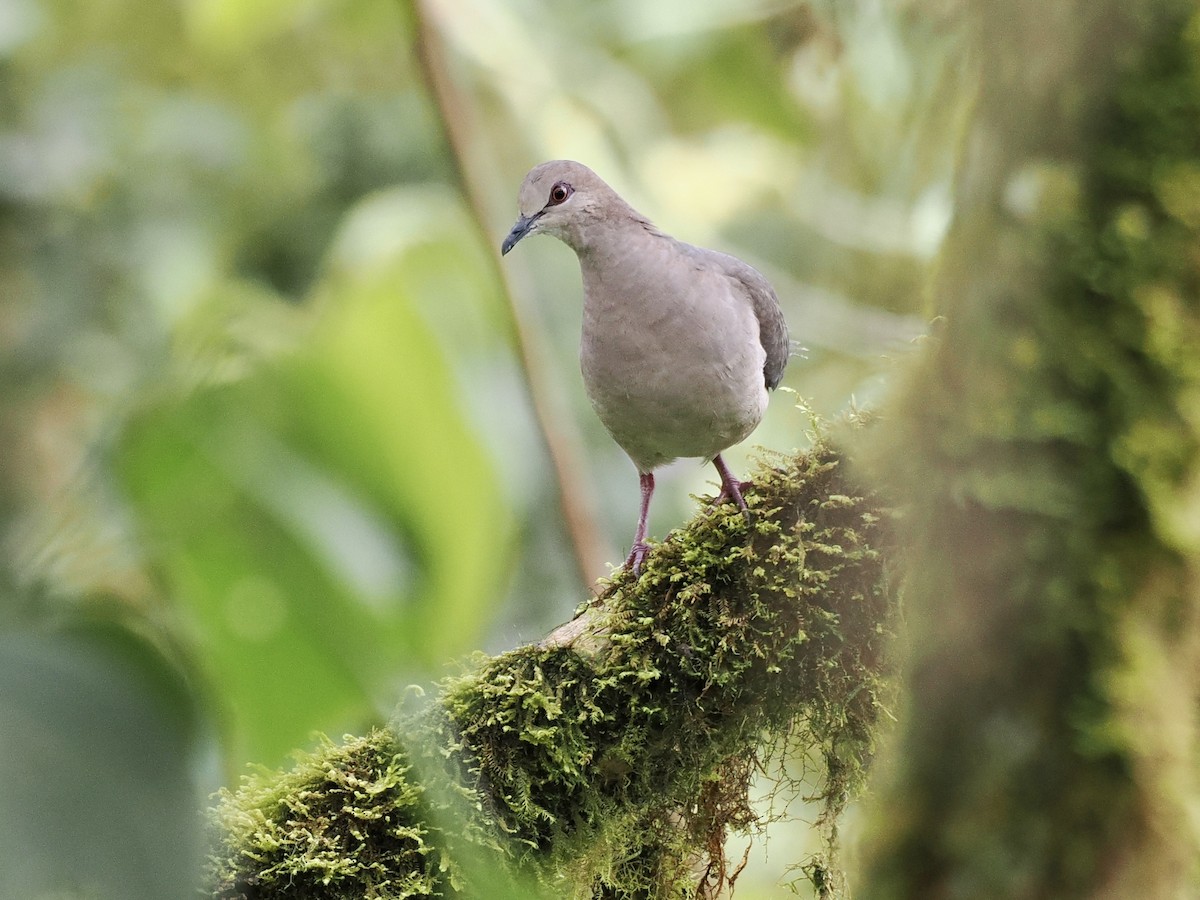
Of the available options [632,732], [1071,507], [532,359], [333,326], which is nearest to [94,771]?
[333,326]

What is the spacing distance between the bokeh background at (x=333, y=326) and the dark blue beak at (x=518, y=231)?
3.7 inches

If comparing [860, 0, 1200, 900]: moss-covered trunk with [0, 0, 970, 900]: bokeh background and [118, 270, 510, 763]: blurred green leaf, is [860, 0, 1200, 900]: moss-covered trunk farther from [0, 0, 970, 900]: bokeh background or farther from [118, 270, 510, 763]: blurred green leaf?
[118, 270, 510, 763]: blurred green leaf

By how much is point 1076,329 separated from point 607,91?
532 cm

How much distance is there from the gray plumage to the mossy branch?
0.57 m

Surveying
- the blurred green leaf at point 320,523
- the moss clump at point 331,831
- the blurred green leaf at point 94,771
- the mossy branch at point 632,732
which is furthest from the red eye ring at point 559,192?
the blurred green leaf at point 94,771

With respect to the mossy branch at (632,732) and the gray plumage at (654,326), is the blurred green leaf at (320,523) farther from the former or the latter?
the gray plumage at (654,326)

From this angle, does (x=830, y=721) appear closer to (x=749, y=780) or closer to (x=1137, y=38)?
(x=749, y=780)

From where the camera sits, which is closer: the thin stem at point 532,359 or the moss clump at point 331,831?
the moss clump at point 331,831

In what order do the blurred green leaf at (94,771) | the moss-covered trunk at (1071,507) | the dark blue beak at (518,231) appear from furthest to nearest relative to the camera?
the dark blue beak at (518,231), the moss-covered trunk at (1071,507), the blurred green leaf at (94,771)

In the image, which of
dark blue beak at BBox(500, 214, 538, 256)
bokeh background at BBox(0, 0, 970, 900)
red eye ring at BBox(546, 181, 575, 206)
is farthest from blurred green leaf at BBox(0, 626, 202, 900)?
red eye ring at BBox(546, 181, 575, 206)

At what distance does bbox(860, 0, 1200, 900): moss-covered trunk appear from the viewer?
3.98 ft

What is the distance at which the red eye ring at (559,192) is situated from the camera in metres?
3.71

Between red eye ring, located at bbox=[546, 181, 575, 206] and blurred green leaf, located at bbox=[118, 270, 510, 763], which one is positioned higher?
red eye ring, located at bbox=[546, 181, 575, 206]

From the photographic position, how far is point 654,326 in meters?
3.48
